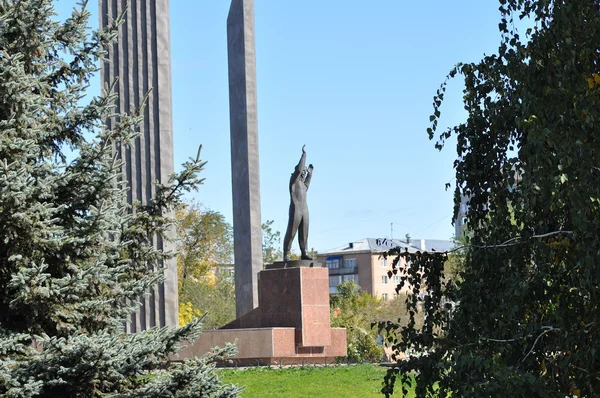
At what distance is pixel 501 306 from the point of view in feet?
16.2

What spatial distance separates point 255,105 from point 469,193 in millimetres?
16429

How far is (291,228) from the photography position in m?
20.2

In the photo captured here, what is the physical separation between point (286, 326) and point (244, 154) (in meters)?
4.75

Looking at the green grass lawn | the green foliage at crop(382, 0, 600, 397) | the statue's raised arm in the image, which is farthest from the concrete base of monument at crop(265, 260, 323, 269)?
the green foliage at crop(382, 0, 600, 397)

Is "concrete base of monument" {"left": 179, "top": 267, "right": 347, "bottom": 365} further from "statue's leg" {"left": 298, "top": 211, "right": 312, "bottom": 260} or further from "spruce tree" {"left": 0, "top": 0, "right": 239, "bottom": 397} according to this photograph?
"spruce tree" {"left": 0, "top": 0, "right": 239, "bottom": 397}

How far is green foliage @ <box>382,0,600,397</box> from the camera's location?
4.11m

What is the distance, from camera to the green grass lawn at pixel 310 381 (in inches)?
484

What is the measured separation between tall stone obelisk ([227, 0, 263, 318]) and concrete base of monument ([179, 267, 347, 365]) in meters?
1.61

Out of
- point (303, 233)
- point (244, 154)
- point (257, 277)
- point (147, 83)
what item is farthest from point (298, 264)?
point (147, 83)

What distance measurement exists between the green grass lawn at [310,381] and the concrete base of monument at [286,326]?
291cm

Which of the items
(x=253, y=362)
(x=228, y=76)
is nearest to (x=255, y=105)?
(x=228, y=76)

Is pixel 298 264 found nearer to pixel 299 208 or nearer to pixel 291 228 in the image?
pixel 291 228

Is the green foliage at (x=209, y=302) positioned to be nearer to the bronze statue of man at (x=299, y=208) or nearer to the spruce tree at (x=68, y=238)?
the bronze statue of man at (x=299, y=208)

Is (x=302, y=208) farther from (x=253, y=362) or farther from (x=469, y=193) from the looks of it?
(x=469, y=193)
